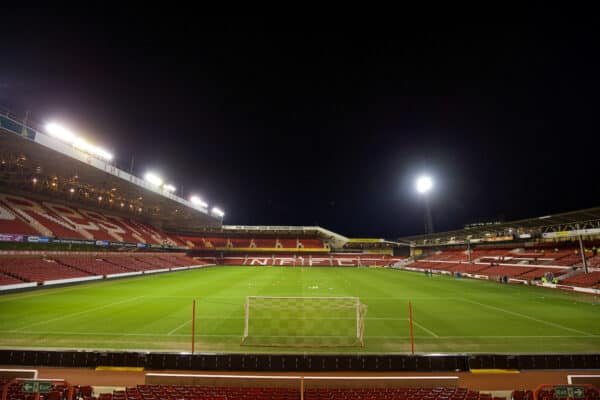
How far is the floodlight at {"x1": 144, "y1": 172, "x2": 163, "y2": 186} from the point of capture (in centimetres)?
3772

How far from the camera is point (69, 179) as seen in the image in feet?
95.2

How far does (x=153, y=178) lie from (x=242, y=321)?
3262 cm

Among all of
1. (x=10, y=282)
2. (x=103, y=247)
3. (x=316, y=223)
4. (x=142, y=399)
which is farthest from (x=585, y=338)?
(x=316, y=223)

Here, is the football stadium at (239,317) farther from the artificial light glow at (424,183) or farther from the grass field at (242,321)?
the artificial light glow at (424,183)

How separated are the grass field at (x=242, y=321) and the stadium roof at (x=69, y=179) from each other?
1024cm

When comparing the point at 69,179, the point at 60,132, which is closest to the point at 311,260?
the point at 69,179

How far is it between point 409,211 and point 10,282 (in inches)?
3760

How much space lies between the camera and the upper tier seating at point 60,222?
2439cm

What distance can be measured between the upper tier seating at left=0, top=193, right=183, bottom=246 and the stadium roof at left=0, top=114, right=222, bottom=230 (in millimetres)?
1672

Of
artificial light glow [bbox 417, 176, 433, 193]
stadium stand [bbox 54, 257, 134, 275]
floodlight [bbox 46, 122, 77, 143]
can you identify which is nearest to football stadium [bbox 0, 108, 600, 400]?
floodlight [bbox 46, 122, 77, 143]

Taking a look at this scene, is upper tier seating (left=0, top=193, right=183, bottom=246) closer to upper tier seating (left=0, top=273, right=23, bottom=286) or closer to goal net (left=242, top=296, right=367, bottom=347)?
upper tier seating (left=0, top=273, right=23, bottom=286)

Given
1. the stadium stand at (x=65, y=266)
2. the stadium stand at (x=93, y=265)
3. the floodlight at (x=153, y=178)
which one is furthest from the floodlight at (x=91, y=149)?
the stadium stand at (x=93, y=265)

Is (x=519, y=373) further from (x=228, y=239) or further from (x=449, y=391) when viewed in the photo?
(x=228, y=239)

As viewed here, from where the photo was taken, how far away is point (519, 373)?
7980 millimetres
